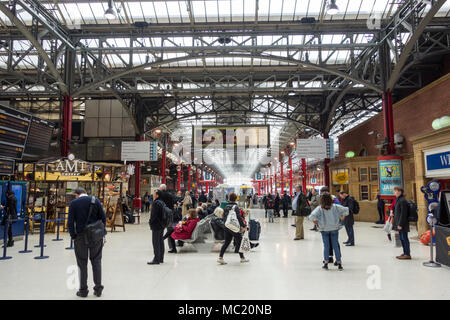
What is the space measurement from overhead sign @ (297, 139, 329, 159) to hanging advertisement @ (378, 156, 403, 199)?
6593 mm

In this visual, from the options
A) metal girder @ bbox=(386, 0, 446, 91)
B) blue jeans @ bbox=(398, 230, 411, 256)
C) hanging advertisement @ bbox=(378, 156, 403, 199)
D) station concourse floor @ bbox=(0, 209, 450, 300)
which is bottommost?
station concourse floor @ bbox=(0, 209, 450, 300)

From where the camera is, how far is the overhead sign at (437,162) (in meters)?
8.81

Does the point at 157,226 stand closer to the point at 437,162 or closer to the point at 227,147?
the point at 437,162

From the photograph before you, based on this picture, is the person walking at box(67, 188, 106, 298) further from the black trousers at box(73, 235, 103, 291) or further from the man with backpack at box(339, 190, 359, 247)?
the man with backpack at box(339, 190, 359, 247)

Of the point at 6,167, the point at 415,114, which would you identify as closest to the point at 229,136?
the point at 415,114

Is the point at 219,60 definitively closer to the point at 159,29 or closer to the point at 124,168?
the point at 159,29

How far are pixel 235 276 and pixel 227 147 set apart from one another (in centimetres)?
1288

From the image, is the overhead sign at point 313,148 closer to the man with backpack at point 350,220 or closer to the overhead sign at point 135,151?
the overhead sign at point 135,151

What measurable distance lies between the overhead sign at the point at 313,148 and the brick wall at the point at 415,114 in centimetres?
294

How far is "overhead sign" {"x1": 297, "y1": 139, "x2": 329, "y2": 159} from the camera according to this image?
20.2m

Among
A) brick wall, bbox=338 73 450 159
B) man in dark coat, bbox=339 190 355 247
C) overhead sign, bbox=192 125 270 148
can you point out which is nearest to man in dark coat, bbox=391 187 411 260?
man in dark coat, bbox=339 190 355 247

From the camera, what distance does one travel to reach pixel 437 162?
30.4ft

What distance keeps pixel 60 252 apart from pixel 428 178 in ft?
35.3
